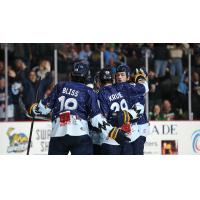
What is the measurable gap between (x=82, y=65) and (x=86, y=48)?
14.9 ft

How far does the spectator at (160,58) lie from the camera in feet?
33.5

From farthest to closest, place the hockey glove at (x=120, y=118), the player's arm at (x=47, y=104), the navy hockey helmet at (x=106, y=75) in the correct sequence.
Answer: the navy hockey helmet at (x=106, y=75) < the hockey glove at (x=120, y=118) < the player's arm at (x=47, y=104)

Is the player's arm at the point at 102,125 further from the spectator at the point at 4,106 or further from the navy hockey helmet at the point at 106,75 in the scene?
the spectator at the point at 4,106

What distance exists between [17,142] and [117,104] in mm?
4065

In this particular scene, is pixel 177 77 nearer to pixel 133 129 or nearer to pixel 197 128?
pixel 197 128

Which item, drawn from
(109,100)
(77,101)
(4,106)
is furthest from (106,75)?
(4,106)

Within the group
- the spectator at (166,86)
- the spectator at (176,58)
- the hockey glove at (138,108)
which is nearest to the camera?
the hockey glove at (138,108)

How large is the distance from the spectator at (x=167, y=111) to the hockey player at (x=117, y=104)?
3803 mm

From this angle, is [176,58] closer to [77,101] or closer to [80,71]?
[80,71]

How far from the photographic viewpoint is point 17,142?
384 inches

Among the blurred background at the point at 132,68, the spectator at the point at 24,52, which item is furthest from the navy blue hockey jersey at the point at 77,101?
the spectator at the point at 24,52

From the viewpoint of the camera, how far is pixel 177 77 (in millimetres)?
10289

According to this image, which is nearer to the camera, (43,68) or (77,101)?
(77,101)

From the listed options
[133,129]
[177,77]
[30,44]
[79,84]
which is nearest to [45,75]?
[30,44]
